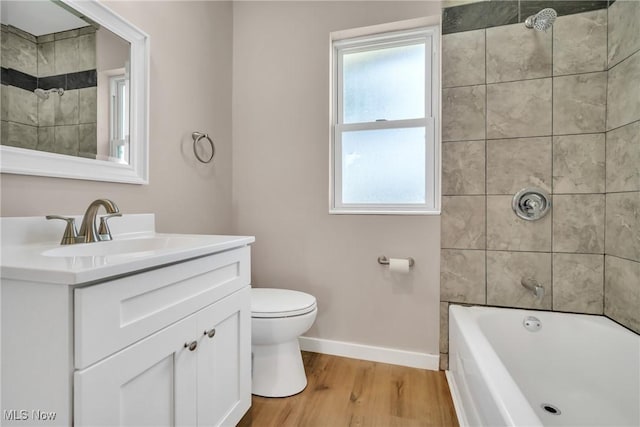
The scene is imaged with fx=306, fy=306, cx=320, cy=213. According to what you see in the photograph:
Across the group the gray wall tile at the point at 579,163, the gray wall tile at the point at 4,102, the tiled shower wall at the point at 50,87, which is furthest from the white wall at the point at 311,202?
the gray wall tile at the point at 4,102

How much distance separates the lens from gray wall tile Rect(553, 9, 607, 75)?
153cm

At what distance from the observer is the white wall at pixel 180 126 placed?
1.25 meters

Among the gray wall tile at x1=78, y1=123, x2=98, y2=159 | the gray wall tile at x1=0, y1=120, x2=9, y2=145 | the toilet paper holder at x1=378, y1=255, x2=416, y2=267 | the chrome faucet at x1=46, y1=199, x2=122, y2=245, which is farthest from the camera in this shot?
the toilet paper holder at x1=378, y1=255, x2=416, y2=267

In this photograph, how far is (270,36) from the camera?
207 centimetres

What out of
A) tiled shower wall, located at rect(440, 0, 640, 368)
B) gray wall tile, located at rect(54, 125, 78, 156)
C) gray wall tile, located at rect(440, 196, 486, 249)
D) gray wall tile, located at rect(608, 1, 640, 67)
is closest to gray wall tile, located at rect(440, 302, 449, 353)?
tiled shower wall, located at rect(440, 0, 640, 368)

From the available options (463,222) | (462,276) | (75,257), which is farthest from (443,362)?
(75,257)

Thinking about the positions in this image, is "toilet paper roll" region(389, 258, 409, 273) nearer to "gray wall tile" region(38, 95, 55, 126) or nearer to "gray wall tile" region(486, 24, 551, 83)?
"gray wall tile" region(486, 24, 551, 83)

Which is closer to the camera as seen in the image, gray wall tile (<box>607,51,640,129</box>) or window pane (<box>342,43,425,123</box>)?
gray wall tile (<box>607,51,640,129</box>)

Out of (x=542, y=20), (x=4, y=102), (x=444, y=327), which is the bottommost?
(x=444, y=327)

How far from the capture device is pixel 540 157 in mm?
1610

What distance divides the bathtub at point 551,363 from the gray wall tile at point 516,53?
1257mm

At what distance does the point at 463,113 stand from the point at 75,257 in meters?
1.85

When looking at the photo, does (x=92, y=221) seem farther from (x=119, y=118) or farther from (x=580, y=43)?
(x=580, y=43)

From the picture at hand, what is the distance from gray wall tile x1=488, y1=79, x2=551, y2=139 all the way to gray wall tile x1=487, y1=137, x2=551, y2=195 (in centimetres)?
5
